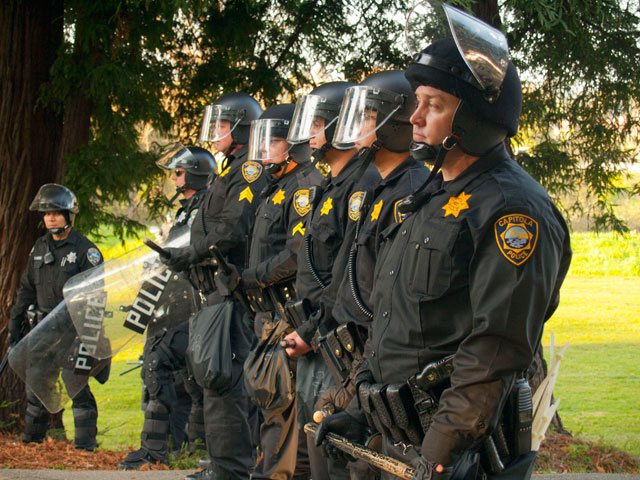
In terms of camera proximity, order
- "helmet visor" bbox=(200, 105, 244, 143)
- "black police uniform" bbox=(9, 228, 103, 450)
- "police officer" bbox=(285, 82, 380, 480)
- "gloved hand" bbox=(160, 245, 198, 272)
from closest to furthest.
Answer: "police officer" bbox=(285, 82, 380, 480)
"gloved hand" bbox=(160, 245, 198, 272)
"helmet visor" bbox=(200, 105, 244, 143)
"black police uniform" bbox=(9, 228, 103, 450)

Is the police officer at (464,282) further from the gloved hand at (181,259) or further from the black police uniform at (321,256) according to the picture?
the gloved hand at (181,259)

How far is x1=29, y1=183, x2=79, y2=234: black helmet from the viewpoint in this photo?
26.1 ft

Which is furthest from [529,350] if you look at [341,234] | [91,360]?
[91,360]

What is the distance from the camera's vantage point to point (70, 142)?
8.52 metres

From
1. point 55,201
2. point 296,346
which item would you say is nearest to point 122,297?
point 55,201

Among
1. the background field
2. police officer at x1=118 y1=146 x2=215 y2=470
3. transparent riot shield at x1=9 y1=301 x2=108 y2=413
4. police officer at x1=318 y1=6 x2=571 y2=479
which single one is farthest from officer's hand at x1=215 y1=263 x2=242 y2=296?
the background field

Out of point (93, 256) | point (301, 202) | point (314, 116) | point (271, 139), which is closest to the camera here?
point (314, 116)

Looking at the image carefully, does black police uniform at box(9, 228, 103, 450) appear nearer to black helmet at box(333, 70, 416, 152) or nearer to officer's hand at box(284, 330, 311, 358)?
officer's hand at box(284, 330, 311, 358)

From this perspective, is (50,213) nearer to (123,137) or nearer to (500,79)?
(123,137)

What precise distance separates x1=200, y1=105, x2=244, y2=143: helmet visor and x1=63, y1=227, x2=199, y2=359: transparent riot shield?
91 cm

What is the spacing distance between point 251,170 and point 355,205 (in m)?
2.27

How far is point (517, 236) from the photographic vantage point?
2502 millimetres

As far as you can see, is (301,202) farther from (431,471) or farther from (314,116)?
(431,471)

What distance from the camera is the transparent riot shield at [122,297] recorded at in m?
6.99
